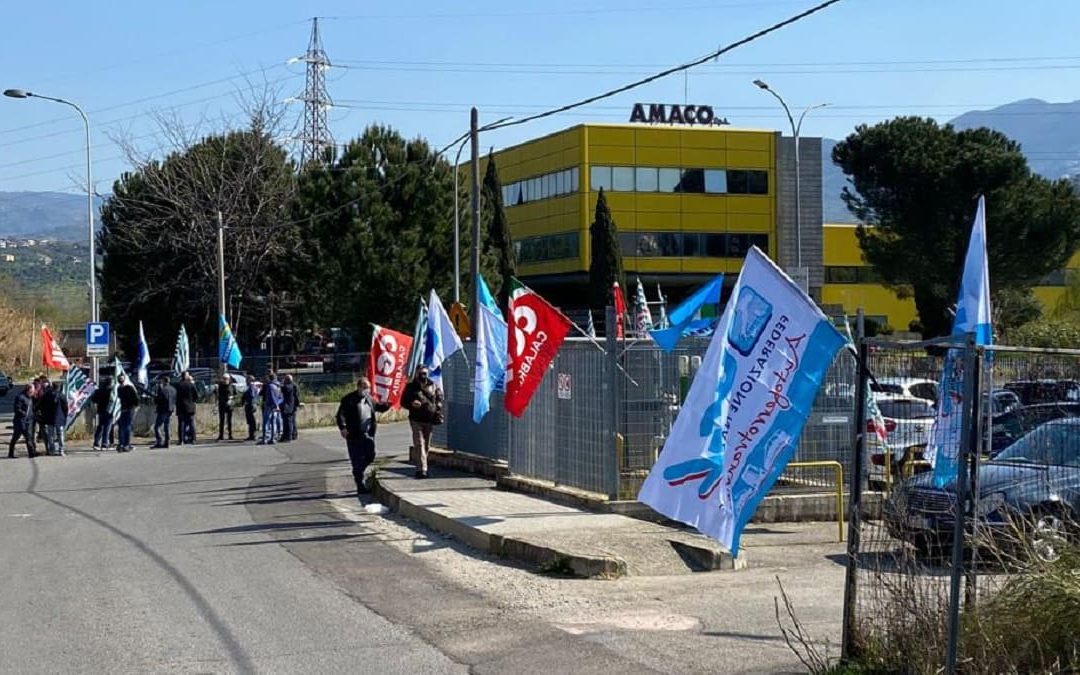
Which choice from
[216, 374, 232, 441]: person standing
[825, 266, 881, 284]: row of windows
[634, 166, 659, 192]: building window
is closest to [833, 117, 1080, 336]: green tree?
[634, 166, 659, 192]: building window

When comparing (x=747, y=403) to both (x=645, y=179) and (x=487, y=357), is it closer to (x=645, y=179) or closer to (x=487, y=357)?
(x=487, y=357)

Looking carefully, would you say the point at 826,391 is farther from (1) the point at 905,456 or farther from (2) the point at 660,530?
(1) the point at 905,456

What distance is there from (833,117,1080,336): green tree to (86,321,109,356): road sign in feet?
118

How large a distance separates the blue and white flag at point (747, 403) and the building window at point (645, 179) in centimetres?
6172

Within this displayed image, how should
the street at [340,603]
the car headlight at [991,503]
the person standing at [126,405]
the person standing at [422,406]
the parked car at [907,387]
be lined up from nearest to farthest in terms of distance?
the car headlight at [991,503] < the parked car at [907,387] < the street at [340,603] < the person standing at [422,406] < the person standing at [126,405]

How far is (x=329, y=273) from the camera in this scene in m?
48.3

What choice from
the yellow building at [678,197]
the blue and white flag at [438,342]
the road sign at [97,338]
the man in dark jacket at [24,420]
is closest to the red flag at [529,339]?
the blue and white flag at [438,342]

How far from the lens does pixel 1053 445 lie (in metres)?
7.73

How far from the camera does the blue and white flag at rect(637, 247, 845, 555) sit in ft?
24.3

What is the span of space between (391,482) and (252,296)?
119 ft

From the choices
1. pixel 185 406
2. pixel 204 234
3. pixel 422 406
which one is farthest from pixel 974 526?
pixel 204 234

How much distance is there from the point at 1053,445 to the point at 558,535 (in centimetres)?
599

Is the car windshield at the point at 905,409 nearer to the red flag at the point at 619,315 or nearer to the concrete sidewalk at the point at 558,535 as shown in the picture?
the concrete sidewalk at the point at 558,535

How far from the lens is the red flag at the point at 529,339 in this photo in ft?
49.6
